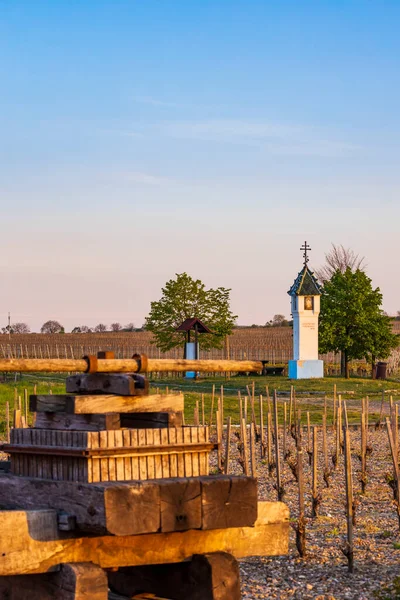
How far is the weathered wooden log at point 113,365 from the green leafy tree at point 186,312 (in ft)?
129

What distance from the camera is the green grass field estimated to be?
27.2 metres

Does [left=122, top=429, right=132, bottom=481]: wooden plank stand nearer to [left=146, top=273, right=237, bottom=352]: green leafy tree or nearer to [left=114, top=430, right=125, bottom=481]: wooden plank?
[left=114, top=430, right=125, bottom=481]: wooden plank

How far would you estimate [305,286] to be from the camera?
1487 inches

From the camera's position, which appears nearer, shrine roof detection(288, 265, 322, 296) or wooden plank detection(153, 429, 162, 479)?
wooden plank detection(153, 429, 162, 479)

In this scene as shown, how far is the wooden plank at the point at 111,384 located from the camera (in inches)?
186

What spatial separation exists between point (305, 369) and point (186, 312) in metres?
9.79

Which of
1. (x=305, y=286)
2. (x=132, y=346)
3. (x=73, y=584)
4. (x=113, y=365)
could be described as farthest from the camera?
(x=132, y=346)

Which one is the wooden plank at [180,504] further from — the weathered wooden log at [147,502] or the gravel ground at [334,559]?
the gravel ground at [334,559]

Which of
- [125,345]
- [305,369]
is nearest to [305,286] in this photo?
[305,369]

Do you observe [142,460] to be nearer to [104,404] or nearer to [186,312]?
[104,404]

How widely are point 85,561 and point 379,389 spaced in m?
31.8

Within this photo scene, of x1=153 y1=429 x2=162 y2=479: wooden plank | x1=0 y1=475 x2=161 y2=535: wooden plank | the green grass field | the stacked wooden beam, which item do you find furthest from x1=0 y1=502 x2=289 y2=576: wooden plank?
the green grass field

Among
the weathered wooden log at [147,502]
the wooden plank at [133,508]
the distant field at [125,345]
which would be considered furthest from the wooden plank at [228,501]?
the distant field at [125,345]

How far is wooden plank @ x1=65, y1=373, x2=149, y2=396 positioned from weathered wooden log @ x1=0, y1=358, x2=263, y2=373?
6 centimetres
